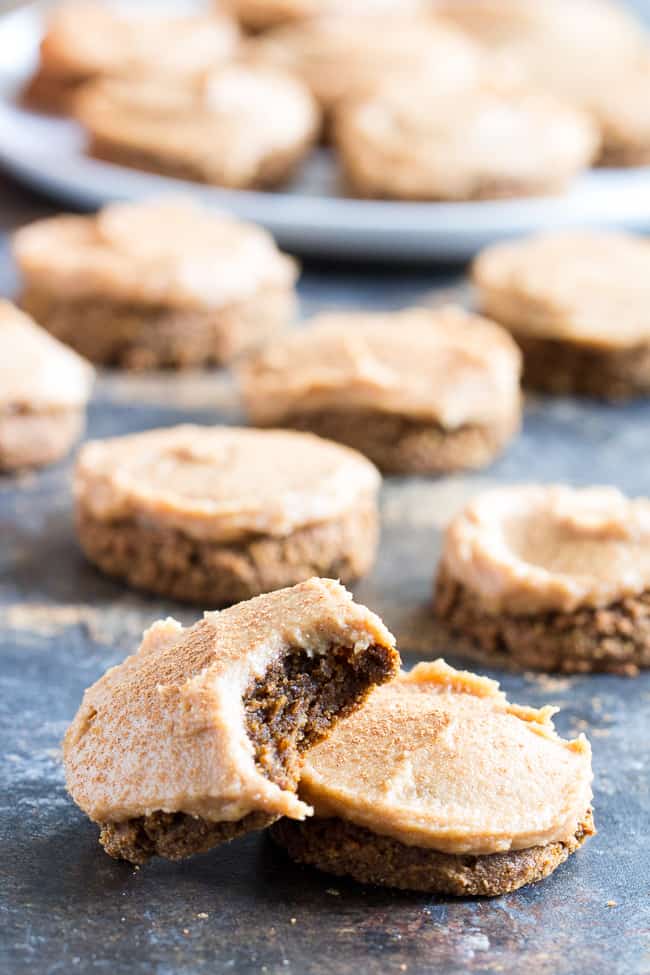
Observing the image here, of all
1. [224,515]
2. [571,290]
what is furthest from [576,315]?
[224,515]

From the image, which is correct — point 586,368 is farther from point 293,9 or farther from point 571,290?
point 293,9

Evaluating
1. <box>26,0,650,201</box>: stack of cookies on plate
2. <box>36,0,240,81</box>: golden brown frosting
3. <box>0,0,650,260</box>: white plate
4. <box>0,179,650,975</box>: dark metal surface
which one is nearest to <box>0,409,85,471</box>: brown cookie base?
<box>0,179,650,975</box>: dark metal surface

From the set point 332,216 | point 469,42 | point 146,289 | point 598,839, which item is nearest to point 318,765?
point 598,839

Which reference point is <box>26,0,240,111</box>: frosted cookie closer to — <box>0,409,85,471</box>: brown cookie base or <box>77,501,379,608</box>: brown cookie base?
<box>0,409,85,471</box>: brown cookie base

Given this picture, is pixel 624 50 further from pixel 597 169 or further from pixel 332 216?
pixel 332 216

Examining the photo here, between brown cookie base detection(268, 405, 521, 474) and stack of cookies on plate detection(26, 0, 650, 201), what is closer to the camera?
brown cookie base detection(268, 405, 521, 474)
